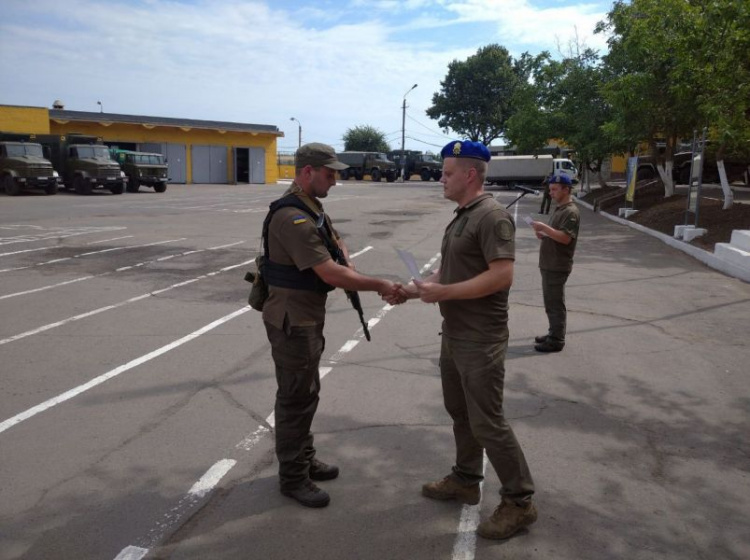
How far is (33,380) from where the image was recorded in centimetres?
511

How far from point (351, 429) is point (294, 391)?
1.16m

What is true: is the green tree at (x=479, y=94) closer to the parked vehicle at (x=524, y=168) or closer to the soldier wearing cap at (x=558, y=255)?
the parked vehicle at (x=524, y=168)

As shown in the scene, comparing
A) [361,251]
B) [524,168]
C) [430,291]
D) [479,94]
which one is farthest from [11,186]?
[479,94]

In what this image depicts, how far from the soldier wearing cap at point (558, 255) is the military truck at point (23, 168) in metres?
26.2

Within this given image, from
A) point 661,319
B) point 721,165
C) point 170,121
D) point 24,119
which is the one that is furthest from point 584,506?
point 170,121

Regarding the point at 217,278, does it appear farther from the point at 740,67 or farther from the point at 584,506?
the point at 740,67

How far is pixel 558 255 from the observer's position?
620 centimetres

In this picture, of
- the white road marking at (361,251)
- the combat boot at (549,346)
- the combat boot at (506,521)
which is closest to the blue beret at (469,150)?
the combat boot at (506,521)

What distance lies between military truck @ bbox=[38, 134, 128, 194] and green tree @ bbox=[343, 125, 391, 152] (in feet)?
166

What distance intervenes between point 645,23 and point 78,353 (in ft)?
53.1

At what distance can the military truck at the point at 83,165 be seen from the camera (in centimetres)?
2834

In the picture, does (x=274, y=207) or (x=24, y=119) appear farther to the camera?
(x=24, y=119)

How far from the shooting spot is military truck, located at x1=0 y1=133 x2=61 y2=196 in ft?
86.2

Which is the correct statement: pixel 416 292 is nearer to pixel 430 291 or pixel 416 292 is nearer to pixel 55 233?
pixel 430 291
